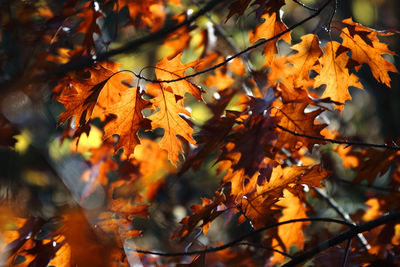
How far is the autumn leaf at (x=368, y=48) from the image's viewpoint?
4.75ft

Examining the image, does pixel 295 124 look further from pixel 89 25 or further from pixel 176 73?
pixel 89 25

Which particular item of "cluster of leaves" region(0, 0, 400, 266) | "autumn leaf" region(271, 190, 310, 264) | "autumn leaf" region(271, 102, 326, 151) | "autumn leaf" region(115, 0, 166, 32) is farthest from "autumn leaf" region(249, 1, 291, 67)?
"autumn leaf" region(115, 0, 166, 32)

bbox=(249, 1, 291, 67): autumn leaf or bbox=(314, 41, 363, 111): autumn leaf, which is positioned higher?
bbox=(249, 1, 291, 67): autumn leaf

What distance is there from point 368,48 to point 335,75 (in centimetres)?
16

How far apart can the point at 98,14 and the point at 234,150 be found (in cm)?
98

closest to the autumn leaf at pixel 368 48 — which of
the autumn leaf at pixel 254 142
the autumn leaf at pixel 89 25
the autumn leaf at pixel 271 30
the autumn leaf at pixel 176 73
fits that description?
the autumn leaf at pixel 271 30

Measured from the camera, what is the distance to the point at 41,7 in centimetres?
239

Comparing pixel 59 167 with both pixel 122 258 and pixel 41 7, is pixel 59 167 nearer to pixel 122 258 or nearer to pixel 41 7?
pixel 122 258

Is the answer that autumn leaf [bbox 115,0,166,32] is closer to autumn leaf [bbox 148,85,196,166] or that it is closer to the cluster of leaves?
the cluster of leaves

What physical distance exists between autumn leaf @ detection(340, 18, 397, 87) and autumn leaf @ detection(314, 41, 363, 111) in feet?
0.19

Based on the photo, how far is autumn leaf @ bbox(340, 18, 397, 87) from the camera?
1449mm

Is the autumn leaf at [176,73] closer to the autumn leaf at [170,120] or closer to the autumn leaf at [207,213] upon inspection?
the autumn leaf at [170,120]

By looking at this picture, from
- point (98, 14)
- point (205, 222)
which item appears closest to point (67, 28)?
point (98, 14)

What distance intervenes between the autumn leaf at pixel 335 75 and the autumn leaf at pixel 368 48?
59 millimetres
